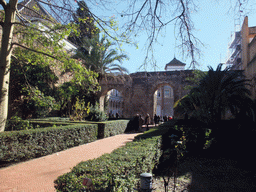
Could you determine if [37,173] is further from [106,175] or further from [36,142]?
[106,175]

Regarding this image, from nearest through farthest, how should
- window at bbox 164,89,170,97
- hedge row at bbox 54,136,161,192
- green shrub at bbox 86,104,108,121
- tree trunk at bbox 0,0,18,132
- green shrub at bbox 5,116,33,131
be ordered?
hedge row at bbox 54,136,161,192 → tree trunk at bbox 0,0,18,132 → green shrub at bbox 5,116,33,131 → green shrub at bbox 86,104,108,121 → window at bbox 164,89,170,97

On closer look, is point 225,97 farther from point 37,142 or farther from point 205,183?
point 37,142

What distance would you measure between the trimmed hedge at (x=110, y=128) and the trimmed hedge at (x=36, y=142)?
6.44ft

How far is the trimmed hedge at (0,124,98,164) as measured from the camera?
489 centimetres

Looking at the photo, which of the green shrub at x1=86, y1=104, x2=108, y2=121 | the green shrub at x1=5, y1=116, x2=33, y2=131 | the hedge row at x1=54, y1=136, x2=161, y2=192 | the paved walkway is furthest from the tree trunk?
the green shrub at x1=86, y1=104, x2=108, y2=121

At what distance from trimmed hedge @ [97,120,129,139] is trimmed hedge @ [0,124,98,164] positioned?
6.44 feet

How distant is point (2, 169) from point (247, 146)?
6.78 meters

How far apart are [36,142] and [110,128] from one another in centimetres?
569

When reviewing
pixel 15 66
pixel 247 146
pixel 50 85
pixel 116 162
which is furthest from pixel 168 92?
pixel 116 162

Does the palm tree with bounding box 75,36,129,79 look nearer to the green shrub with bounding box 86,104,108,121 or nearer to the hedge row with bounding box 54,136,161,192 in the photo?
the green shrub with bounding box 86,104,108,121

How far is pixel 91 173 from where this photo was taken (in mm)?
2246

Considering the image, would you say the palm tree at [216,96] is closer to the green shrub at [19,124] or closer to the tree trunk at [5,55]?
the green shrub at [19,124]

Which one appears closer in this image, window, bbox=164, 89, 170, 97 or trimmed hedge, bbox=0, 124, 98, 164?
trimmed hedge, bbox=0, 124, 98, 164

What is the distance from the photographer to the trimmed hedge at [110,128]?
1013 cm
